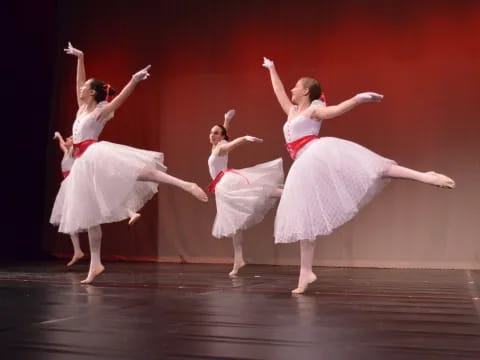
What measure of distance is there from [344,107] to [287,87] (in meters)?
3.56

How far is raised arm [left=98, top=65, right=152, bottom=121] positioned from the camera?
13.2 ft

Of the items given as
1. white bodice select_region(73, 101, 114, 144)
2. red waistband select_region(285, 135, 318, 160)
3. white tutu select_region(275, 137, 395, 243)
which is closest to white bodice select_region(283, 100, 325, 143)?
red waistband select_region(285, 135, 318, 160)

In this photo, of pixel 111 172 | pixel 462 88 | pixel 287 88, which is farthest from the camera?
pixel 287 88

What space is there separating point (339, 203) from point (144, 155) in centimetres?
137

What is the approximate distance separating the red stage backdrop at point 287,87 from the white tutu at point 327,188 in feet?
9.87

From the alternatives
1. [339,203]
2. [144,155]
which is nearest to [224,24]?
[144,155]

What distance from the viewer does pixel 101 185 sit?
164 inches

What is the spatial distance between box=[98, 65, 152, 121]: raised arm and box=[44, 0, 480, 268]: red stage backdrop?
9.80ft

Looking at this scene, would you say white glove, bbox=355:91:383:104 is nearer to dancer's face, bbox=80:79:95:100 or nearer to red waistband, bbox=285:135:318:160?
red waistband, bbox=285:135:318:160

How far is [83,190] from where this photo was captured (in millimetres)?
4199

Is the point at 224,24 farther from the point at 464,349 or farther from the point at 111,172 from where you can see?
the point at 464,349

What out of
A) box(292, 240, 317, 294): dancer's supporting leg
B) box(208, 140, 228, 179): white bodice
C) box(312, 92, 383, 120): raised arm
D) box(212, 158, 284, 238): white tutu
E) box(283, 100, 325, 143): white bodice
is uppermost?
box(312, 92, 383, 120): raised arm

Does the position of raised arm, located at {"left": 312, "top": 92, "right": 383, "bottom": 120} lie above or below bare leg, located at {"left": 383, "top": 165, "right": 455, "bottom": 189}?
above

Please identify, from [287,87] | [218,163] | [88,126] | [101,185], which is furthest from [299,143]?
[287,87]
